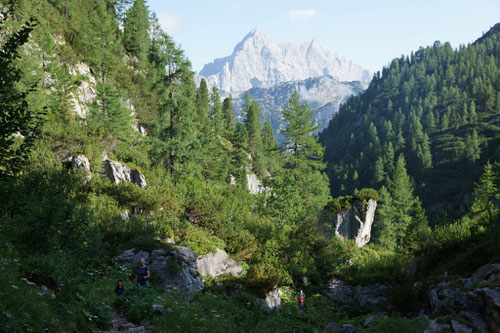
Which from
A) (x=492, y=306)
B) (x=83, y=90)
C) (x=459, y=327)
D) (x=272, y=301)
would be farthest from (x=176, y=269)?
(x=83, y=90)

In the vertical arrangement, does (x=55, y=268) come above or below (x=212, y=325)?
above

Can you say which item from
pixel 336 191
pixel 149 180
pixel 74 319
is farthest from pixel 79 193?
pixel 336 191

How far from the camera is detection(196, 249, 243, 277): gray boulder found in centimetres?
1437

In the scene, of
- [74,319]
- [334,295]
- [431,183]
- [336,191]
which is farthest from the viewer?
[336,191]

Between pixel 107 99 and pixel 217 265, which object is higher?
pixel 107 99

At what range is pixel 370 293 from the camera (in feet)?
54.4

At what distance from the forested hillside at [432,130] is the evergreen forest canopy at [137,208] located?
34.6m

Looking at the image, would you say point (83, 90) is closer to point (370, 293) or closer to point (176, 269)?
point (176, 269)

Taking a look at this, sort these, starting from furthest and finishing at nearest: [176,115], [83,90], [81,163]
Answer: [83,90], [176,115], [81,163]

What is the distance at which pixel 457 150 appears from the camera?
94.9m

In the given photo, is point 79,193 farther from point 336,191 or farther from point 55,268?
point 336,191

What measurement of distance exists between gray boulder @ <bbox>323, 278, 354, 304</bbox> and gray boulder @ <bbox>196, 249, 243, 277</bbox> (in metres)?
6.68

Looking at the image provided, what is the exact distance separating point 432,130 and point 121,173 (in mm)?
138292

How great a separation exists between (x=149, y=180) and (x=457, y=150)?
105983 millimetres
